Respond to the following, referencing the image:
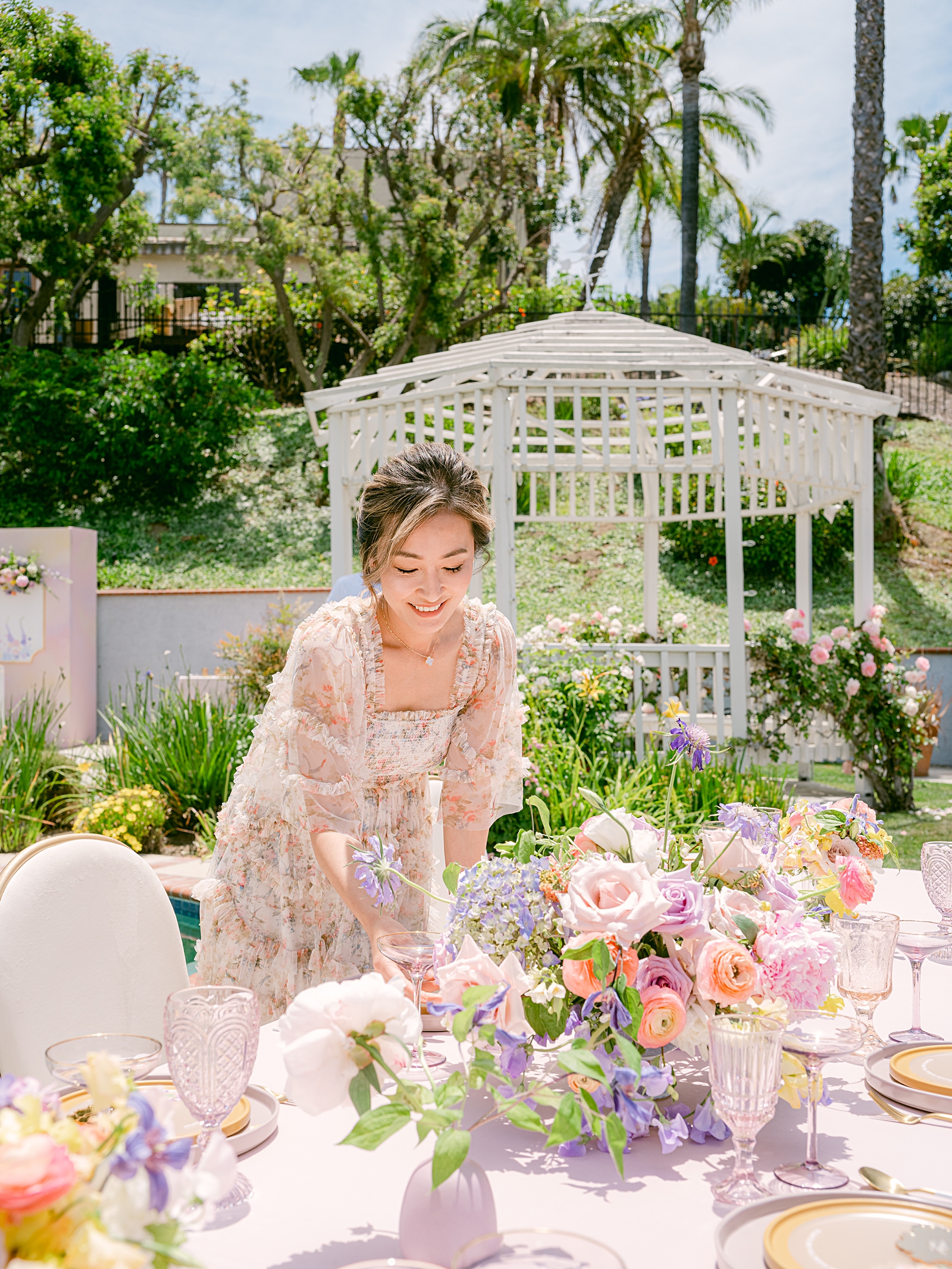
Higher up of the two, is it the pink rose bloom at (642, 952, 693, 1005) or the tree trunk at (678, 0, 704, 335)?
the tree trunk at (678, 0, 704, 335)

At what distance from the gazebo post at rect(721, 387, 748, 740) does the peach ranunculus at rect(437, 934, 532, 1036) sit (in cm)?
545

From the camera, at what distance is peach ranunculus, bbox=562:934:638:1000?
1.17m

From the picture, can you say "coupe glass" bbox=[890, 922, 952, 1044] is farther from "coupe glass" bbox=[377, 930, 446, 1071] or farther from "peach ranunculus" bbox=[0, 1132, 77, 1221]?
"peach ranunculus" bbox=[0, 1132, 77, 1221]

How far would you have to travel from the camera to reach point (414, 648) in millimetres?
2123

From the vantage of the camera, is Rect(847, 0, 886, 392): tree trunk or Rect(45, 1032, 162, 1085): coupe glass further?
Rect(847, 0, 886, 392): tree trunk

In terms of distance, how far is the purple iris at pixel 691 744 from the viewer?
1545mm

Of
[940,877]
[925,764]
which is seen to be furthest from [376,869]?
[925,764]

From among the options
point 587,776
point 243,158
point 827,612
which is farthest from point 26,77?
point 587,776

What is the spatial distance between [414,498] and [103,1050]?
1.08 metres

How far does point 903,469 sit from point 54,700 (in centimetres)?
1215

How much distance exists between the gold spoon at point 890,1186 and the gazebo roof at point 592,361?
5.53 meters

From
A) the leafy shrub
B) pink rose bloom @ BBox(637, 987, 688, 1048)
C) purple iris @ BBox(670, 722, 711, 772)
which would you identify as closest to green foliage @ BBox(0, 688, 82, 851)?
the leafy shrub

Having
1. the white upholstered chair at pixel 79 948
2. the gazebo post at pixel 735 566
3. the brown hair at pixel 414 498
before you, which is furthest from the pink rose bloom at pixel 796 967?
the gazebo post at pixel 735 566

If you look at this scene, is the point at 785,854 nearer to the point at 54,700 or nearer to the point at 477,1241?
the point at 477,1241
